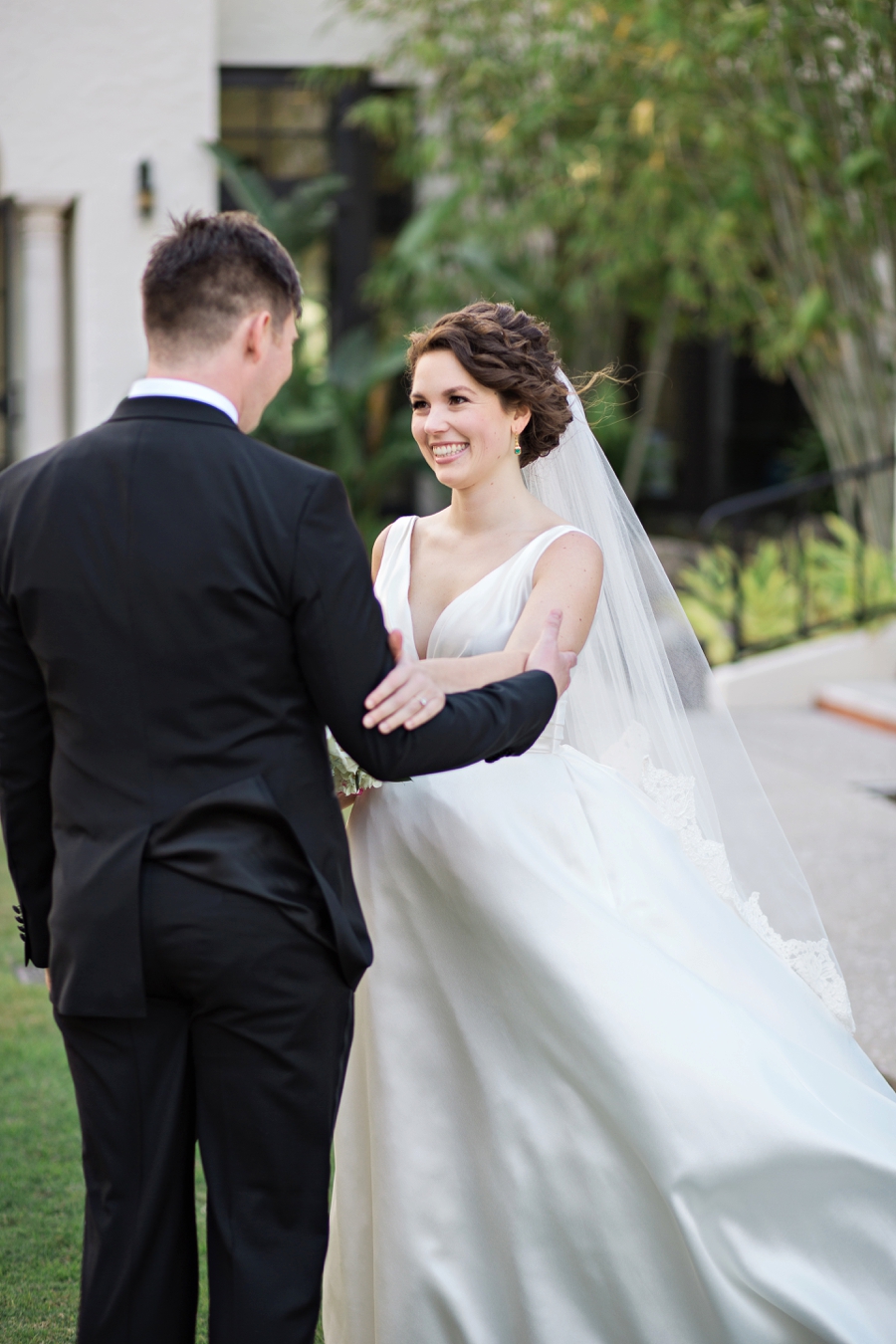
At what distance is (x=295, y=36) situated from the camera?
11875 mm

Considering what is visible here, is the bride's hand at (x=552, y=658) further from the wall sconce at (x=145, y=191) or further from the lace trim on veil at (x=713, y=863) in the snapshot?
the wall sconce at (x=145, y=191)

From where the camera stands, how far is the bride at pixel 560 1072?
92.0 inches

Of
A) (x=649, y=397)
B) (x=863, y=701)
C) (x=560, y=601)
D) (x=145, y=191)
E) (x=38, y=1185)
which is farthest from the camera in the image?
(x=649, y=397)

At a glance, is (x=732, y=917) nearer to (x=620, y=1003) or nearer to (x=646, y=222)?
(x=620, y=1003)

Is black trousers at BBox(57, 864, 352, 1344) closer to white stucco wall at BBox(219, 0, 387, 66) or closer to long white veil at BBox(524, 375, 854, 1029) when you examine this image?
long white veil at BBox(524, 375, 854, 1029)

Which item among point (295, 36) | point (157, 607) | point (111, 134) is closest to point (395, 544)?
point (157, 607)

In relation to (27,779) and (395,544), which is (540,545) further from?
(27,779)

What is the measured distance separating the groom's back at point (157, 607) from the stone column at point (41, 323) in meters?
9.26

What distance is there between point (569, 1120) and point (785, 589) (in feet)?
27.1

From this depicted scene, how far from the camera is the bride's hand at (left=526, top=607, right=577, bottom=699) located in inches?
88.7

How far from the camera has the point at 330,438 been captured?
37.5 feet

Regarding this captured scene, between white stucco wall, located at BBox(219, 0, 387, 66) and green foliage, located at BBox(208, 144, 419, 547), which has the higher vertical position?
white stucco wall, located at BBox(219, 0, 387, 66)

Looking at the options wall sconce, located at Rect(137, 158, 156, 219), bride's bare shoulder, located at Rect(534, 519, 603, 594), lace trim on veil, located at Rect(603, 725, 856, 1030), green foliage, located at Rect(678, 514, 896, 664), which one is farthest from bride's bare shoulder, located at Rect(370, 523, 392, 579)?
wall sconce, located at Rect(137, 158, 156, 219)

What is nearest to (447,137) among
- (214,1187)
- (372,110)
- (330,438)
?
Answer: (372,110)
